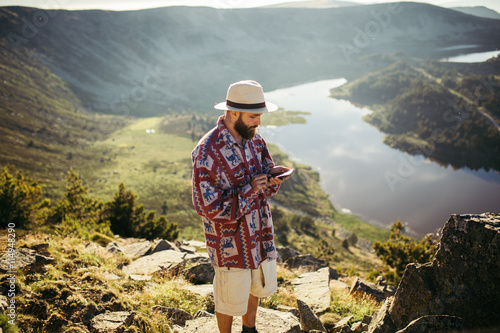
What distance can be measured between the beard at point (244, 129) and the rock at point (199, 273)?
4027mm

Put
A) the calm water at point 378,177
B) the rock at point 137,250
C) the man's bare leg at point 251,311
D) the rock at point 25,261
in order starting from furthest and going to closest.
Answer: the calm water at point 378,177, the rock at point 137,250, the rock at point 25,261, the man's bare leg at point 251,311

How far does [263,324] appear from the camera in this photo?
161 inches

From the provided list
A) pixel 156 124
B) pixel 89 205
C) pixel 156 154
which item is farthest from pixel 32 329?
pixel 156 124

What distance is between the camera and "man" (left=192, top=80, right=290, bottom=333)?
306 centimetres

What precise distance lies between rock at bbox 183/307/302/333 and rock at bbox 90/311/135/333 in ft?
2.32

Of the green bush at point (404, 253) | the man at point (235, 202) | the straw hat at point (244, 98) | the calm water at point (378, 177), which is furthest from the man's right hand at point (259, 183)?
the calm water at point (378, 177)

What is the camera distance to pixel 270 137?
10925 cm

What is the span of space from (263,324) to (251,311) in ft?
2.18

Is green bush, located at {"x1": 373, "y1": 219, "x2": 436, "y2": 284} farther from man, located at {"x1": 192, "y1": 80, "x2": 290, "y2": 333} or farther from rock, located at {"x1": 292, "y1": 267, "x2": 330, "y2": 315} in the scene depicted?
man, located at {"x1": 192, "y1": 80, "x2": 290, "y2": 333}

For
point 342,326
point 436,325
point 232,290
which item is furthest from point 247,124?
point 342,326

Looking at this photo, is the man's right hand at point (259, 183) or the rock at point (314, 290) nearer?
the man's right hand at point (259, 183)

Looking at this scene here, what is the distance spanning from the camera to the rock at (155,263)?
677cm

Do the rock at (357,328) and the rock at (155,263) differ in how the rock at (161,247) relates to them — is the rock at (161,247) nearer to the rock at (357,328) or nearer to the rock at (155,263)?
the rock at (155,263)

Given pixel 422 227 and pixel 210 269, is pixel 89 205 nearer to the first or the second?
pixel 210 269
